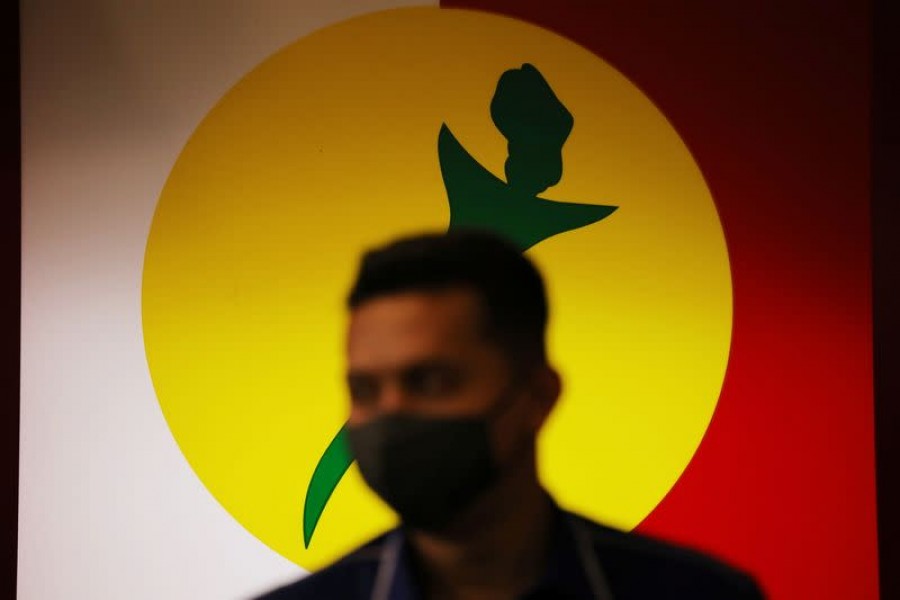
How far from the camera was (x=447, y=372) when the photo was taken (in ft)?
3.08

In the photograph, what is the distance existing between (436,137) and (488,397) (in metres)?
0.36

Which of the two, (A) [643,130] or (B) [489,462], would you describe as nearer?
(B) [489,462]

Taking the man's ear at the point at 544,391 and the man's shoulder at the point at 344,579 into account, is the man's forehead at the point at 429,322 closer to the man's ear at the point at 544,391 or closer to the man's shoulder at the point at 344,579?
the man's ear at the point at 544,391

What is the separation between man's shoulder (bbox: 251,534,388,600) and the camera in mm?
1013

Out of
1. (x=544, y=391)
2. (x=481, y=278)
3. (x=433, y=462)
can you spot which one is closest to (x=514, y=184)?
(x=481, y=278)

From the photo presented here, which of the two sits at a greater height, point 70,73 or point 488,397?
point 70,73

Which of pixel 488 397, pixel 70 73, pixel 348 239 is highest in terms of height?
pixel 70 73

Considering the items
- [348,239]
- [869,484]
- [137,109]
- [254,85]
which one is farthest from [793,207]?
[137,109]

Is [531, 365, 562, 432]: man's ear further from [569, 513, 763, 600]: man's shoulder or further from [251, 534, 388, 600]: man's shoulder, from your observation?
[251, 534, 388, 600]: man's shoulder

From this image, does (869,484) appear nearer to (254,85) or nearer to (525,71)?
(525,71)

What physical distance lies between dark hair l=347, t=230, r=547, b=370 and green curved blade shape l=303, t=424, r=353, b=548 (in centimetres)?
18

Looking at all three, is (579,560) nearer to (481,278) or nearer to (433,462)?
(433,462)

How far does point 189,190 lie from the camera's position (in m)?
1.09

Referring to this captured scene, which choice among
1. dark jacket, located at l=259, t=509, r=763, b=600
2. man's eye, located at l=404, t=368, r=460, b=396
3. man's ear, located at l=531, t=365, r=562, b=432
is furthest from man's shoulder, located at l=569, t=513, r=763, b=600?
man's eye, located at l=404, t=368, r=460, b=396
